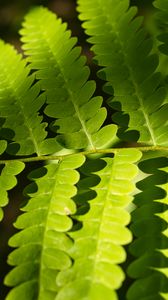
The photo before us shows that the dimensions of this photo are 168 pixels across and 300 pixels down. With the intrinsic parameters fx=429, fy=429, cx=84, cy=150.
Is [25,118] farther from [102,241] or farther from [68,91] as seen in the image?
[102,241]

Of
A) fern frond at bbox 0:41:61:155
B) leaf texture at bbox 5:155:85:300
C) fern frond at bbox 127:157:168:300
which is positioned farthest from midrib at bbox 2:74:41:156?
fern frond at bbox 127:157:168:300

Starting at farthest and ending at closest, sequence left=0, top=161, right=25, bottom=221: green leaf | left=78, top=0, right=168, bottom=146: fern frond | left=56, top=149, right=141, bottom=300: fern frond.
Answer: left=78, top=0, right=168, bottom=146: fern frond → left=0, top=161, right=25, bottom=221: green leaf → left=56, top=149, right=141, bottom=300: fern frond

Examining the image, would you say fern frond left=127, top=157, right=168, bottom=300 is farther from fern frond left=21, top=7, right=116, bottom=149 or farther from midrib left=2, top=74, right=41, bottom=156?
midrib left=2, top=74, right=41, bottom=156

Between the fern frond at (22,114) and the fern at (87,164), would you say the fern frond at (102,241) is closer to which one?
the fern at (87,164)

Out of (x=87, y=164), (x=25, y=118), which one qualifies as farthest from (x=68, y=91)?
(x=87, y=164)

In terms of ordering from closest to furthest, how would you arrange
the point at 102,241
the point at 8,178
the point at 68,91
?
the point at 102,241
the point at 8,178
the point at 68,91
